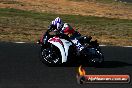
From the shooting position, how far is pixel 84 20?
2725 cm

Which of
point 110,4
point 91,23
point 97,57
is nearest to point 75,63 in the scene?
point 97,57

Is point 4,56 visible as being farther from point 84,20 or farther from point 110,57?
point 84,20

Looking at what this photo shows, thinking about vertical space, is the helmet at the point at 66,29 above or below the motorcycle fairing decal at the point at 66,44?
above

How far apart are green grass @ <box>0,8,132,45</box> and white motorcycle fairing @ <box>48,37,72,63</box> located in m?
5.26

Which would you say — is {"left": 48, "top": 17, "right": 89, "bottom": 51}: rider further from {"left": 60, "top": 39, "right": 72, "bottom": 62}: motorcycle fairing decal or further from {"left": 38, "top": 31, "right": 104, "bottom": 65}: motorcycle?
{"left": 60, "top": 39, "right": 72, "bottom": 62}: motorcycle fairing decal

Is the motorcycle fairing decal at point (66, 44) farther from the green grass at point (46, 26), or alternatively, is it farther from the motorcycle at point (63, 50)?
the green grass at point (46, 26)

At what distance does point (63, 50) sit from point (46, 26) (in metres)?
9.96

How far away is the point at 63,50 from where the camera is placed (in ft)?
47.1

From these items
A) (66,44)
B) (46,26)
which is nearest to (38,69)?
(66,44)

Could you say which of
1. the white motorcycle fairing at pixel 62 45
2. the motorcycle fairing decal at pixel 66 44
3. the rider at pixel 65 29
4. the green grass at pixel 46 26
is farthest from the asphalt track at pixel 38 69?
the green grass at pixel 46 26

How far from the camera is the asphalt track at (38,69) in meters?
12.3

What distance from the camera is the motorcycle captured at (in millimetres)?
14367

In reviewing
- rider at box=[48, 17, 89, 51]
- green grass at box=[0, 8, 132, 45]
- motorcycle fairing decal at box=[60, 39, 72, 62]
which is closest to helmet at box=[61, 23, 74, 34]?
rider at box=[48, 17, 89, 51]

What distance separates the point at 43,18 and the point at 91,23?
9.34 feet
